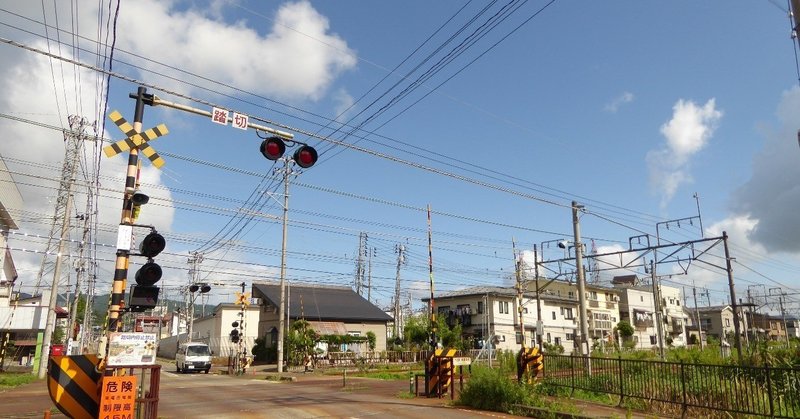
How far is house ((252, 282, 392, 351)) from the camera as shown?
43156 millimetres

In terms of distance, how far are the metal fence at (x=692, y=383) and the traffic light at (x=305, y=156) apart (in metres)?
9.73

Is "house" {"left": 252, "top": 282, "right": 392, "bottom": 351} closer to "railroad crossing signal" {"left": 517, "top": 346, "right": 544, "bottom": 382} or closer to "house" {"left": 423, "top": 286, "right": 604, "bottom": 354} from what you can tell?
"house" {"left": 423, "top": 286, "right": 604, "bottom": 354}

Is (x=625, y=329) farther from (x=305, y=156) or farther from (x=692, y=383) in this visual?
(x=305, y=156)

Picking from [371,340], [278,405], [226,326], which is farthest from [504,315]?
[278,405]

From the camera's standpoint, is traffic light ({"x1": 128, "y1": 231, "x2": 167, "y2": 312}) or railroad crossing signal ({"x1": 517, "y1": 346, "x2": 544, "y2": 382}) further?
railroad crossing signal ({"x1": 517, "y1": 346, "x2": 544, "y2": 382})

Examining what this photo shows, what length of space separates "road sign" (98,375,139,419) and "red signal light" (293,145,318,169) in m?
4.61

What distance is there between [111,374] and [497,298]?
47.5 m

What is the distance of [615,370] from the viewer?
49.8ft

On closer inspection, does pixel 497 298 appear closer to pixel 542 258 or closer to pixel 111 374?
pixel 542 258

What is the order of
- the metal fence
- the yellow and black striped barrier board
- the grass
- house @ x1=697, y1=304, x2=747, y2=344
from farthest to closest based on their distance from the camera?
house @ x1=697, y1=304, x2=747, y2=344 → the grass → the metal fence → the yellow and black striped barrier board

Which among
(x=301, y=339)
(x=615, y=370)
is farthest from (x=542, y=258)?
(x=301, y=339)


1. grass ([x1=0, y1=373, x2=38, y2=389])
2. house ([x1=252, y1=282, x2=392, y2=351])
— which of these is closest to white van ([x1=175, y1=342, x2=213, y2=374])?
house ([x1=252, y1=282, x2=392, y2=351])

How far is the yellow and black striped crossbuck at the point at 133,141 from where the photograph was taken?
29.3 ft

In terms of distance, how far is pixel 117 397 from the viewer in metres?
8.05
